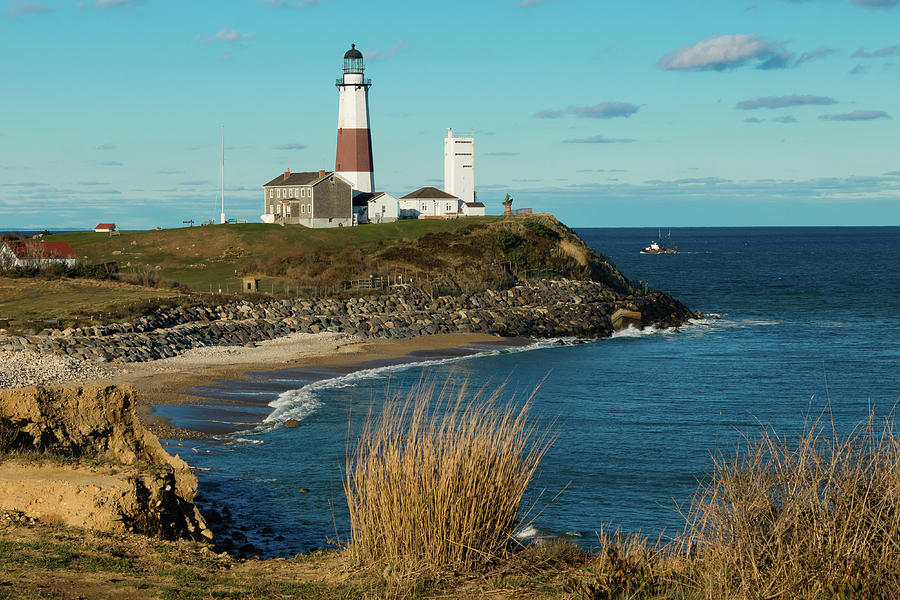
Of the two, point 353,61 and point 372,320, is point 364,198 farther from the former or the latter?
point 372,320

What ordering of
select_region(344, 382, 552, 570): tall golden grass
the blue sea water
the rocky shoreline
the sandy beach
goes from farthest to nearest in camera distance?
the rocky shoreline
the sandy beach
the blue sea water
select_region(344, 382, 552, 570): tall golden grass

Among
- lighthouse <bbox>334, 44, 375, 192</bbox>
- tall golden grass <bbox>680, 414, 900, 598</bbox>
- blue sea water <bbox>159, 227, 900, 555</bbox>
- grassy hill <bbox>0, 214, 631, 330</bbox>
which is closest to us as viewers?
tall golden grass <bbox>680, 414, 900, 598</bbox>

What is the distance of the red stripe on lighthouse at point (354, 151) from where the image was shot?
82.2 meters

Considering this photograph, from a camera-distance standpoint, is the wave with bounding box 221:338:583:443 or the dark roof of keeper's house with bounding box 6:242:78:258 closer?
the wave with bounding box 221:338:583:443

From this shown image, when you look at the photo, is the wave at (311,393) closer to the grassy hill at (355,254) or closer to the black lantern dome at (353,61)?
the grassy hill at (355,254)

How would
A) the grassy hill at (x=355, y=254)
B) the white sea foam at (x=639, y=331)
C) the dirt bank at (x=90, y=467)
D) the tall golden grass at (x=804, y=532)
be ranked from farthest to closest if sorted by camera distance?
the grassy hill at (x=355, y=254), the white sea foam at (x=639, y=331), the dirt bank at (x=90, y=467), the tall golden grass at (x=804, y=532)

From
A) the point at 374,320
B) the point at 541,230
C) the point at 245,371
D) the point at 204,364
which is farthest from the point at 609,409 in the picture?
the point at 541,230

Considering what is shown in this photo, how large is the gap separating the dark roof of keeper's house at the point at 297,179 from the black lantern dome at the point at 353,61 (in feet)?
30.4

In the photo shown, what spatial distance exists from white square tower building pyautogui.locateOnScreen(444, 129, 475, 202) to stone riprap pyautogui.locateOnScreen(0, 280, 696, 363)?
3052 centimetres

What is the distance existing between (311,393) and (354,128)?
2126 inches

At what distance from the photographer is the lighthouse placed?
81.2 metres

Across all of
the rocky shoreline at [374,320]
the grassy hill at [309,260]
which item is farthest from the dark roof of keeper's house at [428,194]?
the rocky shoreline at [374,320]

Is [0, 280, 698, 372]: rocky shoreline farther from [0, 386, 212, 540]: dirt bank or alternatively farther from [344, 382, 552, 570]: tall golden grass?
[344, 382, 552, 570]: tall golden grass

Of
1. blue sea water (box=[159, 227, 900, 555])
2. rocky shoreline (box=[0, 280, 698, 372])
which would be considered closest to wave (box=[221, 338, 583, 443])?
blue sea water (box=[159, 227, 900, 555])
